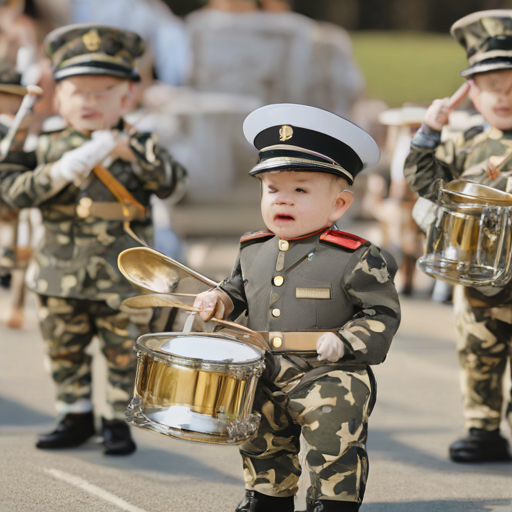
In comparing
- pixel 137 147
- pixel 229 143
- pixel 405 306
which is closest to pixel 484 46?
pixel 137 147

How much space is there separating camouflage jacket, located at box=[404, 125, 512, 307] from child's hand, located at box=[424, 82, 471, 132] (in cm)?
4

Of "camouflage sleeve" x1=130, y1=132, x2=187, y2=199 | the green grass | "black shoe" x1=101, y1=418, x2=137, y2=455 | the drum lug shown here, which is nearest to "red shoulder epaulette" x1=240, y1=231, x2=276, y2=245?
the drum lug

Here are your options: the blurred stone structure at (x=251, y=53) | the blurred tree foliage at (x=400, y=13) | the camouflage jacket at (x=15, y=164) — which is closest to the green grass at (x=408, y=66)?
the blurred tree foliage at (x=400, y=13)

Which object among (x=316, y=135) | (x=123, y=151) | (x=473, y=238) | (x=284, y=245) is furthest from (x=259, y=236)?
(x=123, y=151)

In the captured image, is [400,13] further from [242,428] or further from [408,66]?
[242,428]

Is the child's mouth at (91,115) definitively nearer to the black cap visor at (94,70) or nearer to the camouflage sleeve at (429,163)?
the black cap visor at (94,70)

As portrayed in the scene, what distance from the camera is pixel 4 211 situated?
491cm

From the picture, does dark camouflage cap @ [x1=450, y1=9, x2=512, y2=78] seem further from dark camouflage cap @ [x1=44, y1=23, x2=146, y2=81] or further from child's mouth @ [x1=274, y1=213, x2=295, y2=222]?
dark camouflage cap @ [x1=44, y1=23, x2=146, y2=81]

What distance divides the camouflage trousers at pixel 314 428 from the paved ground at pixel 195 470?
386 mm

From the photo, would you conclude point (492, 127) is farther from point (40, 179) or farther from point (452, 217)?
point (40, 179)

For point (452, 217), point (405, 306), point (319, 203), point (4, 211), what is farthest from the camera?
point (405, 306)

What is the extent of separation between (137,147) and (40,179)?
447 millimetres

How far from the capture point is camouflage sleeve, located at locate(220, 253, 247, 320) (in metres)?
3.04

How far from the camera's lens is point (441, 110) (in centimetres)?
351
